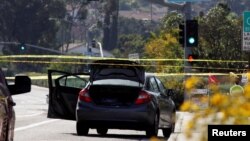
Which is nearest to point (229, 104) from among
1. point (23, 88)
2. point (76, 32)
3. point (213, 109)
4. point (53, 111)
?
point (213, 109)

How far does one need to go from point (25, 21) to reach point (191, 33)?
288 feet

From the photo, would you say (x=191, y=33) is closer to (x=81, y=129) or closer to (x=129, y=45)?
(x=81, y=129)

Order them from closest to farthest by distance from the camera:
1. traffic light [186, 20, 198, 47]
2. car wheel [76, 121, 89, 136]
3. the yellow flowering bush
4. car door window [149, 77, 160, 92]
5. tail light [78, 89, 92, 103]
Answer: the yellow flowering bush, tail light [78, 89, 92, 103], car wheel [76, 121, 89, 136], car door window [149, 77, 160, 92], traffic light [186, 20, 198, 47]

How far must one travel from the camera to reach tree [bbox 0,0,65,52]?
4729 inches

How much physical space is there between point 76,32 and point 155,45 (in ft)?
408

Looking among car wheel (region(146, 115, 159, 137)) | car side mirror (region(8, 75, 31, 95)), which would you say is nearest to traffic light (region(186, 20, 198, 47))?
car wheel (region(146, 115, 159, 137))

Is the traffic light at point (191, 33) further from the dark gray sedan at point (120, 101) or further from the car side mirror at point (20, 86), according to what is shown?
the car side mirror at point (20, 86)

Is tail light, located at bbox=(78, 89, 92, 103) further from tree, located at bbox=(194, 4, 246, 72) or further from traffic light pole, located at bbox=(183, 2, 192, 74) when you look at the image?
tree, located at bbox=(194, 4, 246, 72)

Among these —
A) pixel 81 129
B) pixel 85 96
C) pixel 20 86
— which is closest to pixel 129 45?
pixel 81 129

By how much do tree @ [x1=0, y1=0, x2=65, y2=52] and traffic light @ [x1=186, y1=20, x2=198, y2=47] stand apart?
284 feet

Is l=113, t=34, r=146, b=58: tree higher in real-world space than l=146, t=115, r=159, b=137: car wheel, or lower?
lower

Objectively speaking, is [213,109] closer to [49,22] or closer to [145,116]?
[145,116]

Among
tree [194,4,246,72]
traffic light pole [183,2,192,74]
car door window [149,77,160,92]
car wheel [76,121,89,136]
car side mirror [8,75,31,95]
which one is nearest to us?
car side mirror [8,75,31,95]

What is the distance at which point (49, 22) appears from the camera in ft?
400
